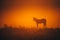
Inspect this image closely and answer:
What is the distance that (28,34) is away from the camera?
2.02 m

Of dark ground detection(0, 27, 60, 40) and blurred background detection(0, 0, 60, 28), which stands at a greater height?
blurred background detection(0, 0, 60, 28)

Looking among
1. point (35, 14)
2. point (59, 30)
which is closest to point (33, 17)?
point (35, 14)

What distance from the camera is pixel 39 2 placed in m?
2.08

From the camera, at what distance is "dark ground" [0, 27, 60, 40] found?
2.01 metres

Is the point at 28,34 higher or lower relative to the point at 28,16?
lower

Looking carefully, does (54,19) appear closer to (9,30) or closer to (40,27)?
(40,27)

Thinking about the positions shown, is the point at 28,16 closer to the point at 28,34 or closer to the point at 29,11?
the point at 29,11

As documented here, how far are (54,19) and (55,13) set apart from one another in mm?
64

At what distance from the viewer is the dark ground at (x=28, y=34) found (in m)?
2.01

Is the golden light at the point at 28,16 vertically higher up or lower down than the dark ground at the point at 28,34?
higher up

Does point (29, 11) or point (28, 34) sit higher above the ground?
point (29, 11)

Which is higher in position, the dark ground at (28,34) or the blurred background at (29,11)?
the blurred background at (29,11)

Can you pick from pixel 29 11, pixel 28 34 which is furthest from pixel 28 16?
pixel 28 34

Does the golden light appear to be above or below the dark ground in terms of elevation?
above
